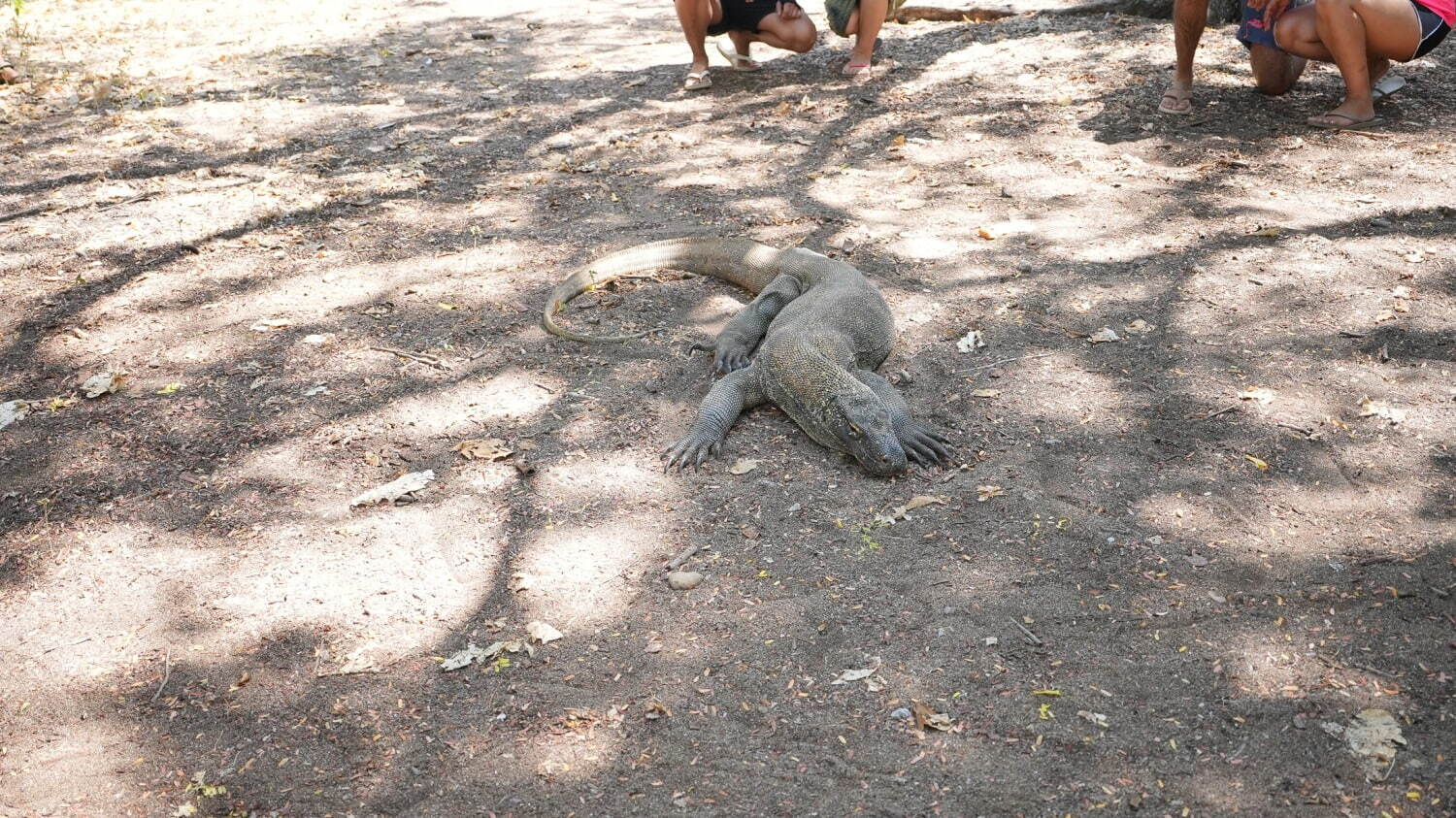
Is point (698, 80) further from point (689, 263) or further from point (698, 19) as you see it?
point (689, 263)

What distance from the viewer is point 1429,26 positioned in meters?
5.73

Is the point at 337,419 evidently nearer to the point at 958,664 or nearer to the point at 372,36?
the point at 958,664

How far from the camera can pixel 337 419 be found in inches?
151

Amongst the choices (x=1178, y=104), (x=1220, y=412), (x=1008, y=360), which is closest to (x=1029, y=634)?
(x=1220, y=412)

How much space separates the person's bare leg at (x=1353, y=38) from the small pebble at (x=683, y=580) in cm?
511

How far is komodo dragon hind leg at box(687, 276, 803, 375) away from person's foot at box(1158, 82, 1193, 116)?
3.42m

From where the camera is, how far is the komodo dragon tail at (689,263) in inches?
186

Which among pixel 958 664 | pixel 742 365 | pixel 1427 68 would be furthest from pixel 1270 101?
pixel 958 664

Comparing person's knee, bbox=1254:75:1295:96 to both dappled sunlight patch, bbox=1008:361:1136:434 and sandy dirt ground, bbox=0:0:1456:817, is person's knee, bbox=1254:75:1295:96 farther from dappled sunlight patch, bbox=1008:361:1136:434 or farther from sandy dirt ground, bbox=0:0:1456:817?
dappled sunlight patch, bbox=1008:361:1136:434

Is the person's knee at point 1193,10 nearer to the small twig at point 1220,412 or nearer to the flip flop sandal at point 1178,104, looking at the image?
the flip flop sandal at point 1178,104

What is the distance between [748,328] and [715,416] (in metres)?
0.73

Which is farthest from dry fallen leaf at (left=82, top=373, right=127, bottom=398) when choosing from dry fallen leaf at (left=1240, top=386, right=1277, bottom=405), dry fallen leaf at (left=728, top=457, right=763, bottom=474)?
dry fallen leaf at (left=1240, top=386, right=1277, bottom=405)

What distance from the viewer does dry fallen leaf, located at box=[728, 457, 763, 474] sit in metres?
3.55

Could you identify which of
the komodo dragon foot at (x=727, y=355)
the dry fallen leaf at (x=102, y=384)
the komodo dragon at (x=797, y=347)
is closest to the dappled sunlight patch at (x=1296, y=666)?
the komodo dragon at (x=797, y=347)
